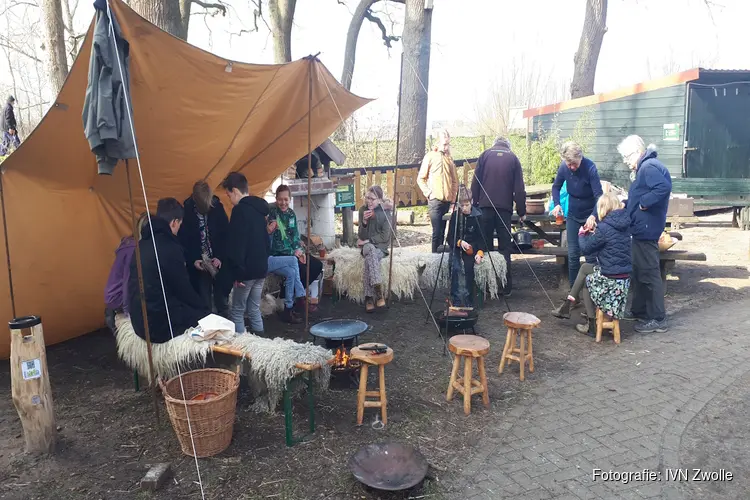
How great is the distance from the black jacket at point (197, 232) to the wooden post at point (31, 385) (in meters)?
1.86

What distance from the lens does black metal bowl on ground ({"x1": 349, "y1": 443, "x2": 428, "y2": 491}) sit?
3.01 metres

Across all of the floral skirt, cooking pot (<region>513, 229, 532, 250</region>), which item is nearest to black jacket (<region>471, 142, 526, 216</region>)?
cooking pot (<region>513, 229, 532, 250</region>)

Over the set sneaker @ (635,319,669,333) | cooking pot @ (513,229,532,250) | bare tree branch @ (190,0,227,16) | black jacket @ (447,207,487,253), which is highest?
bare tree branch @ (190,0,227,16)

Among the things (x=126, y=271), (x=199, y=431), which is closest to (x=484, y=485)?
(x=199, y=431)

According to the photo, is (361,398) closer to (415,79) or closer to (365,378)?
(365,378)

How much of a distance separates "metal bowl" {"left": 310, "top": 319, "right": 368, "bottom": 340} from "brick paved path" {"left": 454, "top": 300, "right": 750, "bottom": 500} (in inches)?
52.0

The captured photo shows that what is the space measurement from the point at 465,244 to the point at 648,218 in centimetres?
189

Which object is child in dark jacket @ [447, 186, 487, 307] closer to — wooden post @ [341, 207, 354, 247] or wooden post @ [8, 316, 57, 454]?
wooden post @ [341, 207, 354, 247]

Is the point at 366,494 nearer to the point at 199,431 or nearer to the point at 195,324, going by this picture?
the point at 199,431

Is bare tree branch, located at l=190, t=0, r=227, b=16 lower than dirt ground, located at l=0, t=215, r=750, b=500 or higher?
higher

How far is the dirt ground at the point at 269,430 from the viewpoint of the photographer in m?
3.15

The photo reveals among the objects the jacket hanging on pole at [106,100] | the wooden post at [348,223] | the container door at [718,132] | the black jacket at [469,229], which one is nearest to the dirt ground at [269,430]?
the black jacket at [469,229]

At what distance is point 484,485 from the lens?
124 inches

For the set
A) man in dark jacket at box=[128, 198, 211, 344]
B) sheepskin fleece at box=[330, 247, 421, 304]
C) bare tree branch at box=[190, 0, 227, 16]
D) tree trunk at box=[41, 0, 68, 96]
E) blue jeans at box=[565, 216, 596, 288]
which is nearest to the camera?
man in dark jacket at box=[128, 198, 211, 344]
